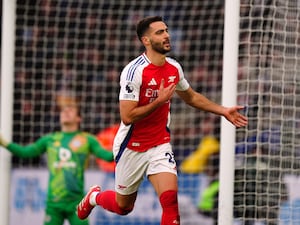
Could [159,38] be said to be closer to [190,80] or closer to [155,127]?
[155,127]

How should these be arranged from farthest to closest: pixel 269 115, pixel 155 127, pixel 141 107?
pixel 269 115 < pixel 155 127 < pixel 141 107

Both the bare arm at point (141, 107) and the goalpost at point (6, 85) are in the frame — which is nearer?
the bare arm at point (141, 107)

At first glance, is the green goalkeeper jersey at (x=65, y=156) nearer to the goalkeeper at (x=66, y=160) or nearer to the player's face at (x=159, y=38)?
the goalkeeper at (x=66, y=160)

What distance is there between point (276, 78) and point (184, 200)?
2.84 meters

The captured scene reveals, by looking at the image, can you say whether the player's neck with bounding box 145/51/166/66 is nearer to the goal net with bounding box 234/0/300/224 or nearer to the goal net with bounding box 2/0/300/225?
the goal net with bounding box 234/0/300/224

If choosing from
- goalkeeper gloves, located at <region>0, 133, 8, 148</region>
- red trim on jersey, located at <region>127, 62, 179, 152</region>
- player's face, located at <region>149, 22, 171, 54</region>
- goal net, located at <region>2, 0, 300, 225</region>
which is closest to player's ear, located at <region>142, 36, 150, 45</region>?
player's face, located at <region>149, 22, 171, 54</region>

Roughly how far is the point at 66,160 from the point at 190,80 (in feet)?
11.9

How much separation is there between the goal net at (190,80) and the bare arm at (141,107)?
242 centimetres

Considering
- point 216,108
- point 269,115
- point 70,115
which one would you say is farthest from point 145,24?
point 269,115

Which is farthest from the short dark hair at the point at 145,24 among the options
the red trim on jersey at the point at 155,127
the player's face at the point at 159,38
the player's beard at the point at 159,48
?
the red trim on jersey at the point at 155,127

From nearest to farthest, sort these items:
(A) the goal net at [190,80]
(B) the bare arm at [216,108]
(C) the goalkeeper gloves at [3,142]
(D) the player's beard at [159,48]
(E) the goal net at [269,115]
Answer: (D) the player's beard at [159,48]
(B) the bare arm at [216,108]
(E) the goal net at [269,115]
(C) the goalkeeper gloves at [3,142]
(A) the goal net at [190,80]

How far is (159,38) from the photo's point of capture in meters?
7.32

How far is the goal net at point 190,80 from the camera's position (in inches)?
373

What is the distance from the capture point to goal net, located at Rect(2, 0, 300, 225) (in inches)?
373
